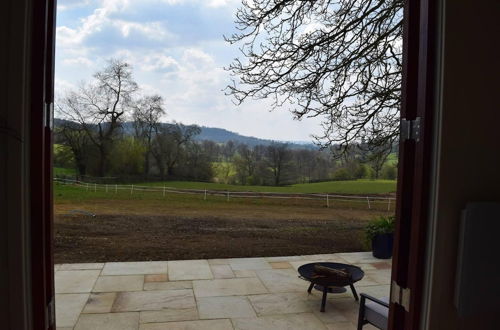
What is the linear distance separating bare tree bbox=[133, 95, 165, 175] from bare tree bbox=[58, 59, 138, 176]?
0.19 metres

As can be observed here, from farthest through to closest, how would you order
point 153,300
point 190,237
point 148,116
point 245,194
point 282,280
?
point 245,194, point 148,116, point 190,237, point 282,280, point 153,300

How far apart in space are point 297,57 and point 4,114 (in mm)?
3447

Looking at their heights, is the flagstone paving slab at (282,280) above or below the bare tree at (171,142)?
below

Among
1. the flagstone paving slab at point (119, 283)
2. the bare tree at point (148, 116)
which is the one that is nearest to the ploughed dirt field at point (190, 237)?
the flagstone paving slab at point (119, 283)

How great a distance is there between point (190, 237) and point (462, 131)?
565 centimetres

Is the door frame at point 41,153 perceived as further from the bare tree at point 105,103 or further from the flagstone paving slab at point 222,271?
the bare tree at point 105,103

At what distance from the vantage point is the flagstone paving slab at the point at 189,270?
425 centimetres

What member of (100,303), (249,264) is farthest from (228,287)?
(100,303)

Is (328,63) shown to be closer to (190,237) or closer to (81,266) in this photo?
(81,266)

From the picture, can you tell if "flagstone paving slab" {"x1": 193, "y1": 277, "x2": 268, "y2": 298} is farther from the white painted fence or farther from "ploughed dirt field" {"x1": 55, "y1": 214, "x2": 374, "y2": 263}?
the white painted fence

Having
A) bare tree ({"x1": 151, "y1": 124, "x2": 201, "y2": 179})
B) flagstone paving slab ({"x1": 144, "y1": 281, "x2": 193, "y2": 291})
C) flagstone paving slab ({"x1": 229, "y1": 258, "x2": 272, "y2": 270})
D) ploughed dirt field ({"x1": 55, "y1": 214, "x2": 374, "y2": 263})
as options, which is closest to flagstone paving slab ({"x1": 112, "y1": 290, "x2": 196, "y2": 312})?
flagstone paving slab ({"x1": 144, "y1": 281, "x2": 193, "y2": 291})

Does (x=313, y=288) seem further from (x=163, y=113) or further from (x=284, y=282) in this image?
(x=163, y=113)

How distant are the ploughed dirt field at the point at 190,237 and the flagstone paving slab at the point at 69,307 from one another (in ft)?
4.54

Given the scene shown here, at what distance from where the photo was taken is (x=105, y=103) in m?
6.99
